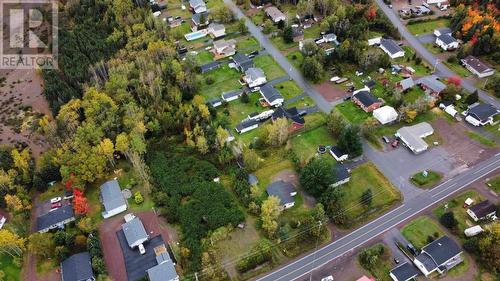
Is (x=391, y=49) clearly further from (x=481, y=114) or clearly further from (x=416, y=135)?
(x=416, y=135)

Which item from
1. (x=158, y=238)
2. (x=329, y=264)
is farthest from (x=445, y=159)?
(x=158, y=238)

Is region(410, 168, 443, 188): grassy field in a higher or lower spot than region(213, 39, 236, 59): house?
higher

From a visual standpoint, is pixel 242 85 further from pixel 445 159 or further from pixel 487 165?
pixel 487 165

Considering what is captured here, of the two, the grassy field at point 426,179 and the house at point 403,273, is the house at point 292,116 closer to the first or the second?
the grassy field at point 426,179

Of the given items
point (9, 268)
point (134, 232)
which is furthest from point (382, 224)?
point (9, 268)

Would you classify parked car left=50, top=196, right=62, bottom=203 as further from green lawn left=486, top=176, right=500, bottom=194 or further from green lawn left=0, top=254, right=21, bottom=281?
green lawn left=486, top=176, right=500, bottom=194

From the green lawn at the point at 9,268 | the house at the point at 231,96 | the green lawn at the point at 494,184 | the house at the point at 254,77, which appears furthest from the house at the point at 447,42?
the green lawn at the point at 9,268
